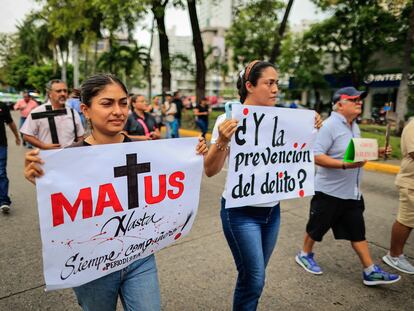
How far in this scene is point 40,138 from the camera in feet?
14.7

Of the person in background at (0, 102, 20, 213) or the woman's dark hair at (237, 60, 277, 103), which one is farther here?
the person in background at (0, 102, 20, 213)

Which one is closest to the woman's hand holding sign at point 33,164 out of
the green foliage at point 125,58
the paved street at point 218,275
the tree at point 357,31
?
the paved street at point 218,275

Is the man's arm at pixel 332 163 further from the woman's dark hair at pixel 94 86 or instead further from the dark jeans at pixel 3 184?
the dark jeans at pixel 3 184

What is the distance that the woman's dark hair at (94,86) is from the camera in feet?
5.97

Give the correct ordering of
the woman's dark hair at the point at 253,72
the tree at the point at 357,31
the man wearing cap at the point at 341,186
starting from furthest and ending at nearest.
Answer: the tree at the point at 357,31
the man wearing cap at the point at 341,186
the woman's dark hair at the point at 253,72

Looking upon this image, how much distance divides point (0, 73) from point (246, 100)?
71419mm

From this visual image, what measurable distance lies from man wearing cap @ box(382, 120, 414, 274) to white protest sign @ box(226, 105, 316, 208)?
3.69ft

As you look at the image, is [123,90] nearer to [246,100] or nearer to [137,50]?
[246,100]

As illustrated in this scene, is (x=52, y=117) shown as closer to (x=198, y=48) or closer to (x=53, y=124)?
(x=53, y=124)

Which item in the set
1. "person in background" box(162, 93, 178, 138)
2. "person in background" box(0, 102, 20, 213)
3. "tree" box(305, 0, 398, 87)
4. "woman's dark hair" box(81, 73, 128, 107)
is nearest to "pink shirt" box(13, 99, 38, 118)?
"person in background" box(162, 93, 178, 138)

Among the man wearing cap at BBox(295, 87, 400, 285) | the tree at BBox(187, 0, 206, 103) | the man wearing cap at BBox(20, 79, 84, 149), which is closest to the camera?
the man wearing cap at BBox(295, 87, 400, 285)

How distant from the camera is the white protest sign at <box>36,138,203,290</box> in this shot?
166 centimetres

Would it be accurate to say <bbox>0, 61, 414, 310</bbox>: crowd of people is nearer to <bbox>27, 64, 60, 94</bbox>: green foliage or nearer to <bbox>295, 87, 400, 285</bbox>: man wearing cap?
<bbox>295, 87, 400, 285</bbox>: man wearing cap

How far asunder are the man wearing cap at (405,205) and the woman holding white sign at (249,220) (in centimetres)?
159
